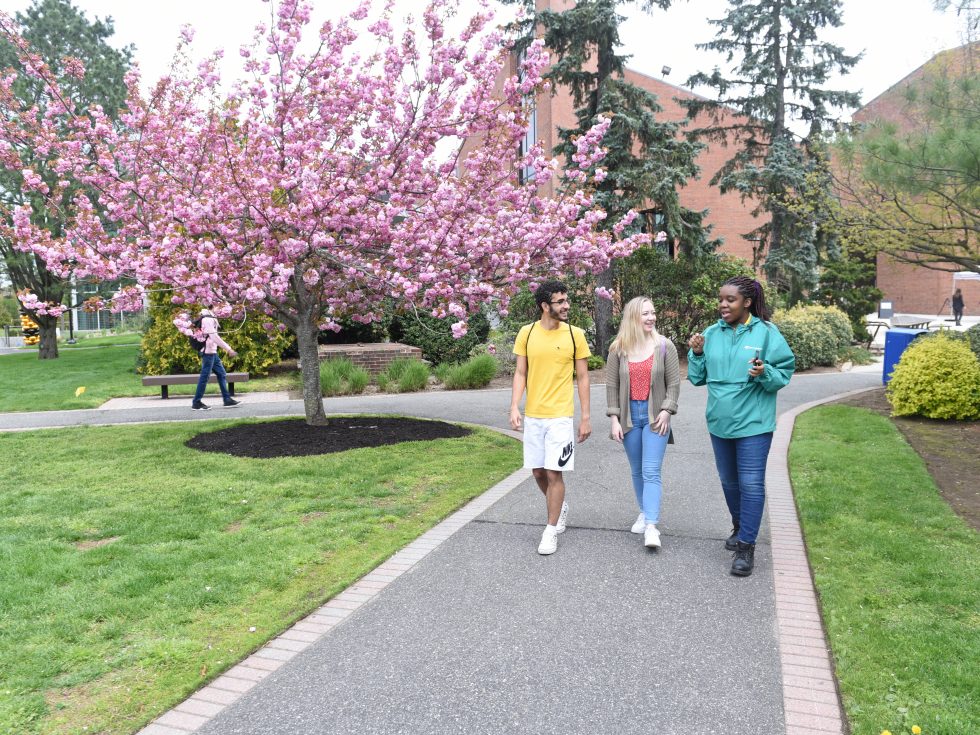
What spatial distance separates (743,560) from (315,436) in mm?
6071

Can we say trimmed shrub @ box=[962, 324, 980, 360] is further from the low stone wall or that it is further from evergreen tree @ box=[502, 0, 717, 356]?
the low stone wall

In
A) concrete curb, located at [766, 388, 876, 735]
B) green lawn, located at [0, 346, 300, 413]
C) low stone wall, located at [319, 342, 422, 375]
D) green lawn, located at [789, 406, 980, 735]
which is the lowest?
concrete curb, located at [766, 388, 876, 735]

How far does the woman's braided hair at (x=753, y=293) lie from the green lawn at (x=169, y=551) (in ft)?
9.42

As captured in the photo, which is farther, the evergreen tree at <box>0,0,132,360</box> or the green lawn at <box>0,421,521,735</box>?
the evergreen tree at <box>0,0,132,360</box>

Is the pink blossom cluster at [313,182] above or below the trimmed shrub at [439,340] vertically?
above

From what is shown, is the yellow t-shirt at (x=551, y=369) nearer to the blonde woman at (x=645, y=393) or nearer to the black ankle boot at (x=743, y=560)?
the blonde woman at (x=645, y=393)

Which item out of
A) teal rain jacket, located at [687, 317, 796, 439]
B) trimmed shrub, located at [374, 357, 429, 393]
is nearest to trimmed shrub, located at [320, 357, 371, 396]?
trimmed shrub, located at [374, 357, 429, 393]

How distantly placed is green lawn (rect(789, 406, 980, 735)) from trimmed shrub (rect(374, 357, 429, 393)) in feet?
28.6

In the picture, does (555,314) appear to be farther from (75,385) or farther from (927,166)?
(75,385)

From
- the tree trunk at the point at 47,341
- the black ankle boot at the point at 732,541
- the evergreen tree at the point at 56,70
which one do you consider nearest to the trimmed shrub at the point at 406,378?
the black ankle boot at the point at 732,541

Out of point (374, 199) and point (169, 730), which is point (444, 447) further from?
point (169, 730)

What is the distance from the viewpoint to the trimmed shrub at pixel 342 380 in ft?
48.5

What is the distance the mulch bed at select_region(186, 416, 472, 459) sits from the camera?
8891 millimetres

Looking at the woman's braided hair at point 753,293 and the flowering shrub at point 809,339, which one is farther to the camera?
the flowering shrub at point 809,339
